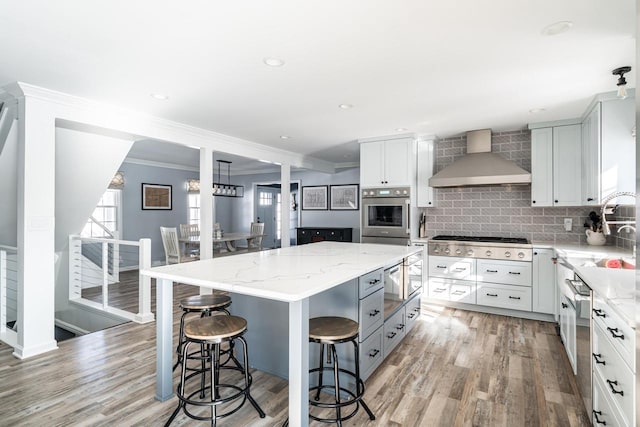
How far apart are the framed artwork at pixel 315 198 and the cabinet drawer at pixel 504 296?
14.5 ft

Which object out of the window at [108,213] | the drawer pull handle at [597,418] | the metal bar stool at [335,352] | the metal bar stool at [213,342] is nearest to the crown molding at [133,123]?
the metal bar stool at [213,342]

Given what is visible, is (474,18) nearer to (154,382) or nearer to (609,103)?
(609,103)

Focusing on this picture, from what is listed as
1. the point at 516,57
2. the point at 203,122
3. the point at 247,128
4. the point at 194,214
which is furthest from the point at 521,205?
the point at 194,214

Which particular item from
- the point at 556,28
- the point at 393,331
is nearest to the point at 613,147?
the point at 556,28

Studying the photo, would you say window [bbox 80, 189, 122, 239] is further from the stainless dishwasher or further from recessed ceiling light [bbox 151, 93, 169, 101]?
the stainless dishwasher

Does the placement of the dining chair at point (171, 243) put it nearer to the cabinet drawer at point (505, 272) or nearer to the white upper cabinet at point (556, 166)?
the cabinet drawer at point (505, 272)

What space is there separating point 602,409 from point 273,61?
2.76 metres

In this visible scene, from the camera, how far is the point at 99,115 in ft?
10.6

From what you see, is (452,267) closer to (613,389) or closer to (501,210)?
(501,210)

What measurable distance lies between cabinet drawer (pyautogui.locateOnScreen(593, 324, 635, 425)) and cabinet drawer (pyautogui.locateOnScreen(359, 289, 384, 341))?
1.25m

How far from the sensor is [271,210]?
32.9 ft

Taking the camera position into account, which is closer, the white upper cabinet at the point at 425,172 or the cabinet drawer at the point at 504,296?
the cabinet drawer at the point at 504,296

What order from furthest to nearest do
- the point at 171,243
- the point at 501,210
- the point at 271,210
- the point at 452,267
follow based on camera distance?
the point at 271,210 < the point at 171,243 < the point at 501,210 < the point at 452,267

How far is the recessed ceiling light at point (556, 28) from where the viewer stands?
187 centimetres
